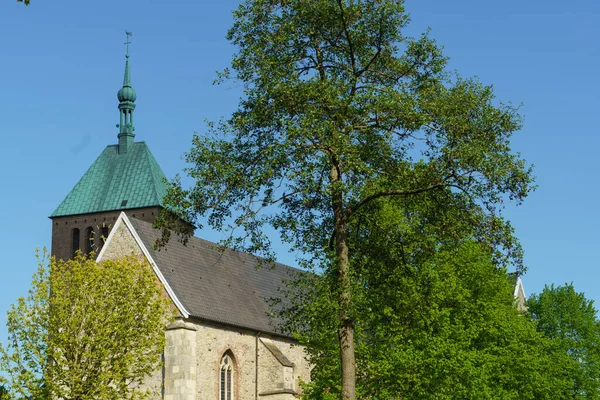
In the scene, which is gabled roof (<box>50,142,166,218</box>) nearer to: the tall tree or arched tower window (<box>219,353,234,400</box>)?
arched tower window (<box>219,353,234,400</box>)

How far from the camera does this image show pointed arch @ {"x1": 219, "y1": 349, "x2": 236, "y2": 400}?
40.8m

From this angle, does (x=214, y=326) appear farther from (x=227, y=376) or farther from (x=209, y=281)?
(x=209, y=281)

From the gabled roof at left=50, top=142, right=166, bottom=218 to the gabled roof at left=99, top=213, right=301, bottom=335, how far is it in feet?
64.6

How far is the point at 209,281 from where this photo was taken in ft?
143

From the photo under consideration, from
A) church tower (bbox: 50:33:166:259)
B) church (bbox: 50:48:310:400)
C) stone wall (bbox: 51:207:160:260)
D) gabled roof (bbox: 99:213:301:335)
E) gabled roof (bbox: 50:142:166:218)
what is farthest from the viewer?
gabled roof (bbox: 50:142:166:218)

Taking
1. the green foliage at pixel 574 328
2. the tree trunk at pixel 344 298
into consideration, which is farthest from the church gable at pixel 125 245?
the green foliage at pixel 574 328

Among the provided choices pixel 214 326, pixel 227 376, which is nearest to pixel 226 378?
pixel 227 376

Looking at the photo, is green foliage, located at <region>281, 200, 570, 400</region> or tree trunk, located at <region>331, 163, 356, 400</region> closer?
tree trunk, located at <region>331, 163, 356, 400</region>

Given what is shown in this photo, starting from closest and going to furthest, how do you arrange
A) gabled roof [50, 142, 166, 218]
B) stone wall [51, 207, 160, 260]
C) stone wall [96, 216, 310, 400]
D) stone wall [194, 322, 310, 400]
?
1. stone wall [96, 216, 310, 400]
2. stone wall [194, 322, 310, 400]
3. stone wall [51, 207, 160, 260]
4. gabled roof [50, 142, 166, 218]

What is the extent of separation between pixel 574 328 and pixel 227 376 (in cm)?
2149

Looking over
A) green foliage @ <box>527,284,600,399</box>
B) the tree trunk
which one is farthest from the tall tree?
green foliage @ <box>527,284,600,399</box>

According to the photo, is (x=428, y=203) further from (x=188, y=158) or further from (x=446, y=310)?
(x=446, y=310)

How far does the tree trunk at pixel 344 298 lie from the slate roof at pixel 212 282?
618 inches

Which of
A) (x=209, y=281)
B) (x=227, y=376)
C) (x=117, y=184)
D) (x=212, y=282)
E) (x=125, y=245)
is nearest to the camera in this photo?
(x=125, y=245)
